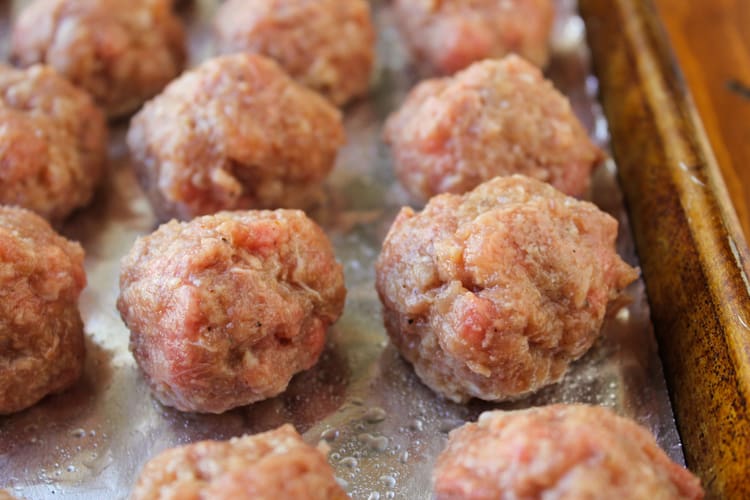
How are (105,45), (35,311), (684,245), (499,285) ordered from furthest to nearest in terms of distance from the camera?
(105,45), (684,245), (35,311), (499,285)

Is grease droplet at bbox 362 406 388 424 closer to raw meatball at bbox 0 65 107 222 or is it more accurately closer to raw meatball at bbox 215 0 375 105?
raw meatball at bbox 0 65 107 222

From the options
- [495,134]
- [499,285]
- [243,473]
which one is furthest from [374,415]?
[495,134]

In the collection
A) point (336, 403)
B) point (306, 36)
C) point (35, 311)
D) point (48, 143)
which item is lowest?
point (336, 403)

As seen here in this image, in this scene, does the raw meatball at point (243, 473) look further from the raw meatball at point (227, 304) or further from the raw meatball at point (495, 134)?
the raw meatball at point (495, 134)

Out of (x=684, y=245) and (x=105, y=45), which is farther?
(x=105, y=45)

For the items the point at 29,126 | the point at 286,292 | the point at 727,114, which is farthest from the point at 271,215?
the point at 727,114

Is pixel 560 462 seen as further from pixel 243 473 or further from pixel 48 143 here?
pixel 48 143

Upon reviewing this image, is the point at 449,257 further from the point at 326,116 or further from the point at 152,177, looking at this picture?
the point at 152,177
